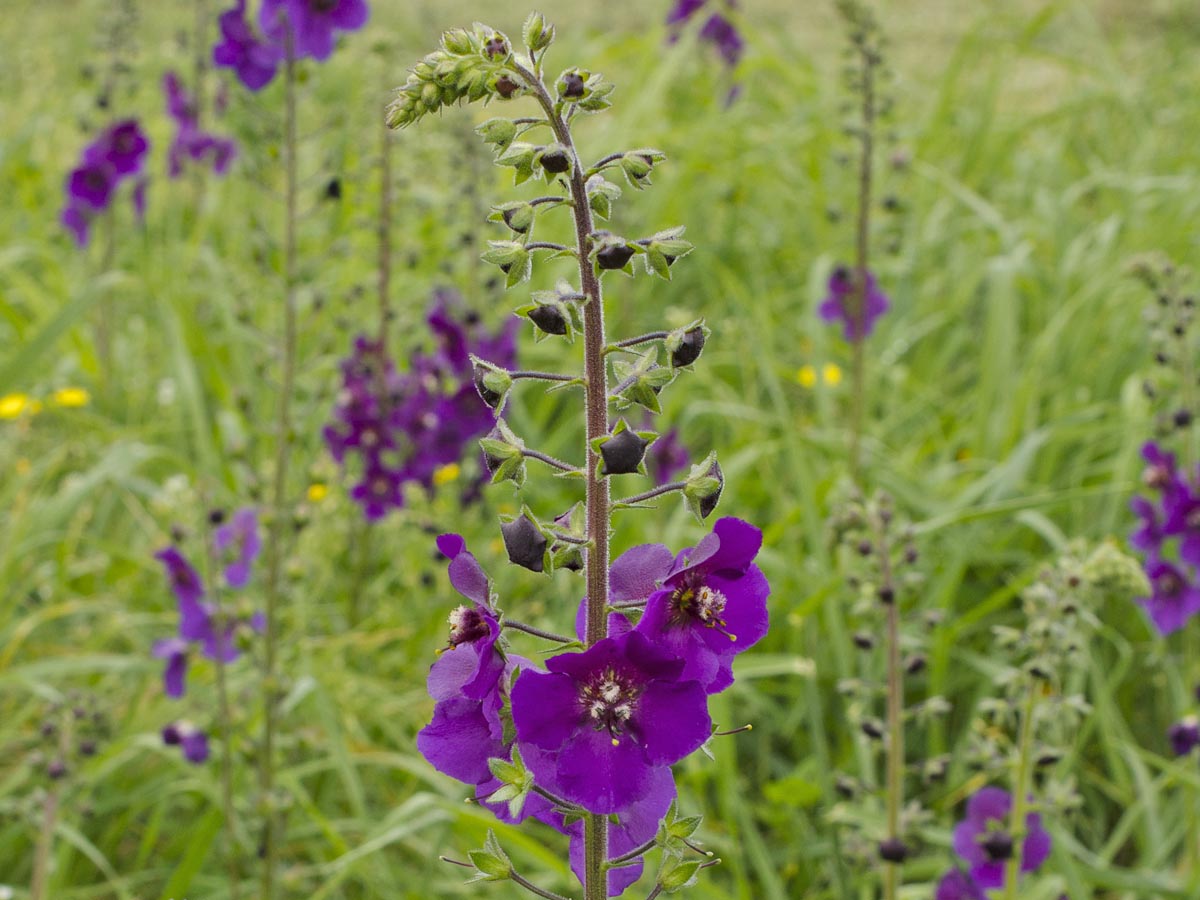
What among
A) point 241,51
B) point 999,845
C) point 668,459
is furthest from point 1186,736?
point 241,51

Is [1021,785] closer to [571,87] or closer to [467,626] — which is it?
[467,626]

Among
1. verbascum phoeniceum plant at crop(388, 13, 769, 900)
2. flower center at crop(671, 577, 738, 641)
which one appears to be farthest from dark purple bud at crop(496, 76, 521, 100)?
flower center at crop(671, 577, 738, 641)

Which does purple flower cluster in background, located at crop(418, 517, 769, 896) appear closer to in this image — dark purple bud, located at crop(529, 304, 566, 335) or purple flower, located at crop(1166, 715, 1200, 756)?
dark purple bud, located at crop(529, 304, 566, 335)

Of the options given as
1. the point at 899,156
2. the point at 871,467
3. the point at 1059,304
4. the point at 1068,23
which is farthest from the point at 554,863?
the point at 1068,23

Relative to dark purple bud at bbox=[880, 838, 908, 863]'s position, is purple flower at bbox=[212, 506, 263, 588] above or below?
above

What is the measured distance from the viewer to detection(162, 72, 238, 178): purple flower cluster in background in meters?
6.10

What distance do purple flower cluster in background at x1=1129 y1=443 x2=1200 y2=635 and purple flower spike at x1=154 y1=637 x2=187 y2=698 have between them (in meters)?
2.36

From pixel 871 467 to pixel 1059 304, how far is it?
1.70 meters

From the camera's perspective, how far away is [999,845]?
228cm

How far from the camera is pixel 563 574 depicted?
154 inches

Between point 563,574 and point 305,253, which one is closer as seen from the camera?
point 563,574

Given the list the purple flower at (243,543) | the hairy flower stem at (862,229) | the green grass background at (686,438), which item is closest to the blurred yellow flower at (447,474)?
the green grass background at (686,438)

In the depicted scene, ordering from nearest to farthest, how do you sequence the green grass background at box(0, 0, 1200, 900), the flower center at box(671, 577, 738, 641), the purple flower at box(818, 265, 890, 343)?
the flower center at box(671, 577, 738, 641)
the green grass background at box(0, 0, 1200, 900)
the purple flower at box(818, 265, 890, 343)

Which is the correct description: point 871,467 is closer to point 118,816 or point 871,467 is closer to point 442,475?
point 442,475
